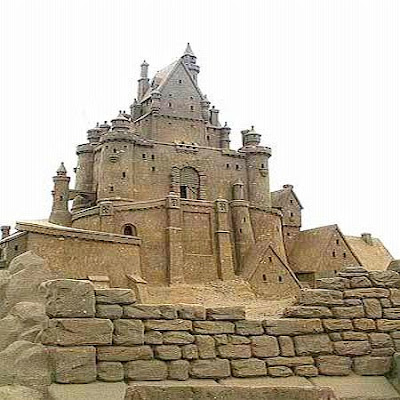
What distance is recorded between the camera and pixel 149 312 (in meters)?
7.69

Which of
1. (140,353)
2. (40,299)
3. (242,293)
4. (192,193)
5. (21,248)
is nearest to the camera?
(140,353)

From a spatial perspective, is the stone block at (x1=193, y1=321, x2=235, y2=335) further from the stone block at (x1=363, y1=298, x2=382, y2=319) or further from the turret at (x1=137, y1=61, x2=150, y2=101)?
the turret at (x1=137, y1=61, x2=150, y2=101)

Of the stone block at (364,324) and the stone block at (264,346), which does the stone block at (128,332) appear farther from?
the stone block at (364,324)

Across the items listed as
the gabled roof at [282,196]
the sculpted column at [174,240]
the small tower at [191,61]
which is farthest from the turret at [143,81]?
the sculpted column at [174,240]

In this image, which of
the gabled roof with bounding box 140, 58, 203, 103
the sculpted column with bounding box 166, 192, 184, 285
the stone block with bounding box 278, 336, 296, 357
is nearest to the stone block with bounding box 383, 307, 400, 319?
the stone block with bounding box 278, 336, 296, 357

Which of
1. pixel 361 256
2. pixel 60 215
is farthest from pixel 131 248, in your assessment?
pixel 361 256

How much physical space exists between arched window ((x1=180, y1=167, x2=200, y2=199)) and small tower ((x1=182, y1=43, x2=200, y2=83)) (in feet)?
37.5

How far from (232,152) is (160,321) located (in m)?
35.4

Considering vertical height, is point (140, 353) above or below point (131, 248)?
below

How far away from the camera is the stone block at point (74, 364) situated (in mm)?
6953

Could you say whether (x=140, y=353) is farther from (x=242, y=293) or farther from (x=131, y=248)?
(x=242, y=293)

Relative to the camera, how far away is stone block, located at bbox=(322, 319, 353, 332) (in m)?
Answer: 8.61

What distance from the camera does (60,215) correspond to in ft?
125

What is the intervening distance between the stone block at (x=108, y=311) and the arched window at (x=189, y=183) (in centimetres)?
3202
